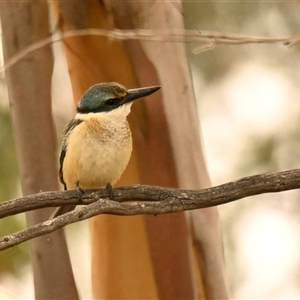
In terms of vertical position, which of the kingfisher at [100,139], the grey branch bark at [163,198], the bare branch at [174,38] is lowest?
the grey branch bark at [163,198]

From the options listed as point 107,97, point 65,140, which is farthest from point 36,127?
point 107,97

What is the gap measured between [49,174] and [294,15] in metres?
2.58

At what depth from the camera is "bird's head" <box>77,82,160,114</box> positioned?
196cm

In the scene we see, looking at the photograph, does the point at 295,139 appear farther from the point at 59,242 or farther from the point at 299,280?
the point at 59,242

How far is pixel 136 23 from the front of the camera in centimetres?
234

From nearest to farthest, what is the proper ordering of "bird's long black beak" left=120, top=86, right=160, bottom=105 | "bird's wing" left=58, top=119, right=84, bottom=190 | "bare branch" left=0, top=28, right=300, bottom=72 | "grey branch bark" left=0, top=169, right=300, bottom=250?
1. "grey branch bark" left=0, top=169, right=300, bottom=250
2. "bare branch" left=0, top=28, right=300, bottom=72
3. "bird's long black beak" left=120, top=86, right=160, bottom=105
4. "bird's wing" left=58, top=119, right=84, bottom=190

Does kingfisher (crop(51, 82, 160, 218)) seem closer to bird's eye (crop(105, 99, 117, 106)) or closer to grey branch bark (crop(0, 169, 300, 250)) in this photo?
bird's eye (crop(105, 99, 117, 106))

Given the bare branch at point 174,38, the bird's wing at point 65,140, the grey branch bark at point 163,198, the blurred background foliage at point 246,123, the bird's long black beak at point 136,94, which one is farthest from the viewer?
the blurred background foliage at point 246,123

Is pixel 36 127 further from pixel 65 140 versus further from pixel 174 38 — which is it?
pixel 174 38

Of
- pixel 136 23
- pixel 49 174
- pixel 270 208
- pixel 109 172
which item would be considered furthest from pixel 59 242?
pixel 270 208

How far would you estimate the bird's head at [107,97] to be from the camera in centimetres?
196

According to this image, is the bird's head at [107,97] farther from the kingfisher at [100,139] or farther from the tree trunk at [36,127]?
the tree trunk at [36,127]

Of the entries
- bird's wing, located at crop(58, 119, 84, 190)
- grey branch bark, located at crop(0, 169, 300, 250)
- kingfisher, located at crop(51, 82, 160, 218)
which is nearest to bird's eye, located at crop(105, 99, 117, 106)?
kingfisher, located at crop(51, 82, 160, 218)

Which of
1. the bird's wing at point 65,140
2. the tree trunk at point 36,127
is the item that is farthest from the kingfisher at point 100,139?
the tree trunk at point 36,127
